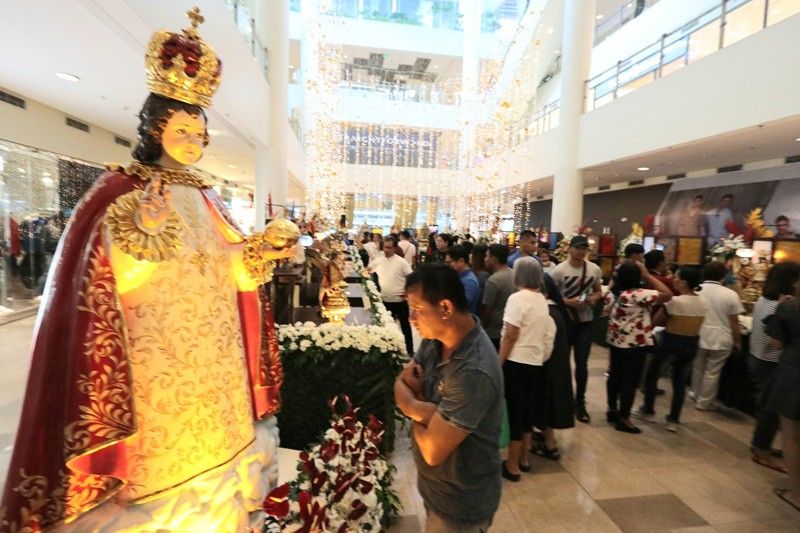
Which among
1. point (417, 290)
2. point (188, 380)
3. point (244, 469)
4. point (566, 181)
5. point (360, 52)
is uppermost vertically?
point (360, 52)

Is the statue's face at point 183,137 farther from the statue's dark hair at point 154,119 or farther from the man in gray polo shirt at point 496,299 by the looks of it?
the man in gray polo shirt at point 496,299

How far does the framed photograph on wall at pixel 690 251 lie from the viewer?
23.5 ft

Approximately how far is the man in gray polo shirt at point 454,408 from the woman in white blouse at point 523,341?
1537 millimetres

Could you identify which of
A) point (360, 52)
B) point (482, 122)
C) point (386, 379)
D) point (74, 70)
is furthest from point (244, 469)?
point (360, 52)

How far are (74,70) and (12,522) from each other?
604cm

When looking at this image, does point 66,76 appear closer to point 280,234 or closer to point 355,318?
point 355,318

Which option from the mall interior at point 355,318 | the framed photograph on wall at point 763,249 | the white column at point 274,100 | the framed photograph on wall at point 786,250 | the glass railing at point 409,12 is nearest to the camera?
the mall interior at point 355,318

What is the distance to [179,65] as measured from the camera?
1299mm

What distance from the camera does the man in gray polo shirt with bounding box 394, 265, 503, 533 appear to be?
1.33m

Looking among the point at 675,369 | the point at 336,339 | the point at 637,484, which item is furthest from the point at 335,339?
the point at 675,369

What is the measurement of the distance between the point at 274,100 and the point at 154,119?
10048 mm

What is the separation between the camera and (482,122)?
44.7 feet

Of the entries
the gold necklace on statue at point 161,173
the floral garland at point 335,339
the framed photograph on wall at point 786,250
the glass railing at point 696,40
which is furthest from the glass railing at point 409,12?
the gold necklace on statue at point 161,173

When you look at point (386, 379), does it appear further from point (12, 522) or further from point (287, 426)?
point (12, 522)
